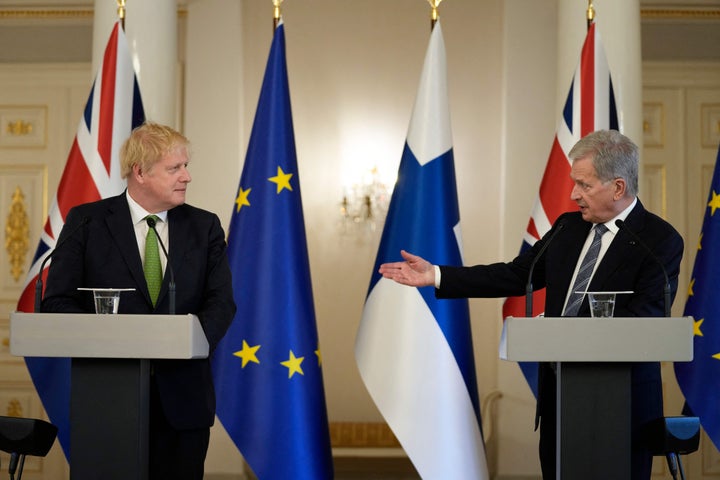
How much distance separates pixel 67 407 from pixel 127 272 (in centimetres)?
137

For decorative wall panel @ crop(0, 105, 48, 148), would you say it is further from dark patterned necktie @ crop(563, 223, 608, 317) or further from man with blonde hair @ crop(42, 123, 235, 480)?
dark patterned necktie @ crop(563, 223, 608, 317)

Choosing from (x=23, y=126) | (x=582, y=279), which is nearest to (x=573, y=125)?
(x=582, y=279)

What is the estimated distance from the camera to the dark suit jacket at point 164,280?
2723mm

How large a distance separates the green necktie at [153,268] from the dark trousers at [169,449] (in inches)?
10.8

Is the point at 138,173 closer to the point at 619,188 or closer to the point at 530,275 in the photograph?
the point at 530,275

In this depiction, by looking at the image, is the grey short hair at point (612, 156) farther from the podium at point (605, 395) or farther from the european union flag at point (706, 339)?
the european union flag at point (706, 339)

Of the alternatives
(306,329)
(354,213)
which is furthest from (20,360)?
(306,329)

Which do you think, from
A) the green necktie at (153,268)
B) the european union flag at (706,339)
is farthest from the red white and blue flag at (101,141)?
the european union flag at (706,339)

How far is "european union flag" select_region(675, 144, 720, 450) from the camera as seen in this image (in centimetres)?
A: 389

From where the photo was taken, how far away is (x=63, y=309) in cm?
269

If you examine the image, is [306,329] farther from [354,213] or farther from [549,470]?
[354,213]

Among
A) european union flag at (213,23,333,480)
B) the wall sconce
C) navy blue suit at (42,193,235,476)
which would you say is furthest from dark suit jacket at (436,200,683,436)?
the wall sconce

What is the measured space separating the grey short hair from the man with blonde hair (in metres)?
1.19

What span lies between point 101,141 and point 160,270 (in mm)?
1659
